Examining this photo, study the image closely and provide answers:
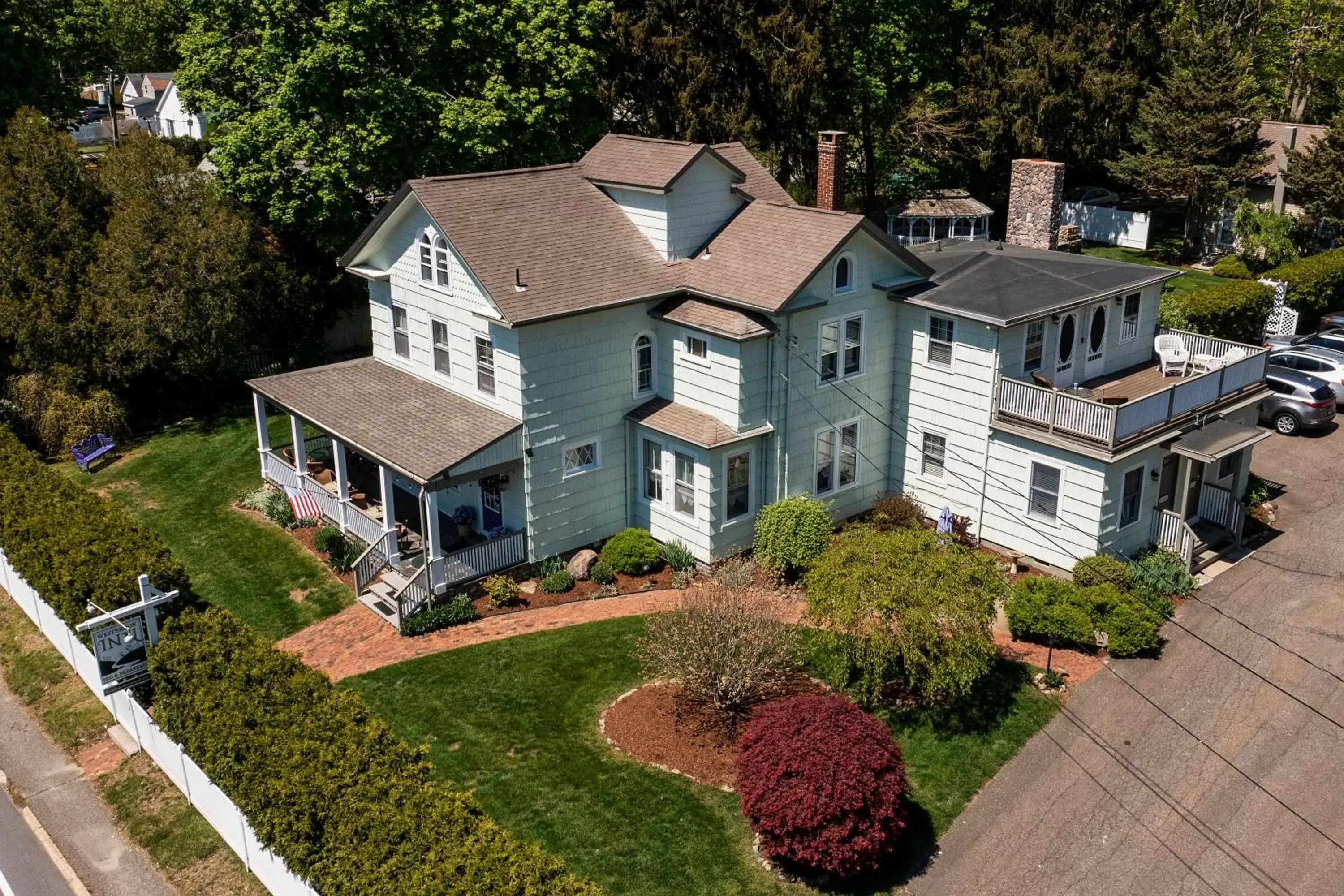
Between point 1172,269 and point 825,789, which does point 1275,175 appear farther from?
point 825,789

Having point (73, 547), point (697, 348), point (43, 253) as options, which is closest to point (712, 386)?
point (697, 348)

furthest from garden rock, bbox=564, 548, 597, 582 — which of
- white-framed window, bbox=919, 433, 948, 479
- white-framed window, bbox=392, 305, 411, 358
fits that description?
white-framed window, bbox=919, 433, 948, 479

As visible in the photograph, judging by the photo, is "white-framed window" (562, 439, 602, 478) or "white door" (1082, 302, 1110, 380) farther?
"white door" (1082, 302, 1110, 380)

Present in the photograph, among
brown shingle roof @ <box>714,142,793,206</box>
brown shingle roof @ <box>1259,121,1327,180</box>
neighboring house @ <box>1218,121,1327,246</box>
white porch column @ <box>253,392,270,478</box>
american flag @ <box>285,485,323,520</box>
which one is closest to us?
american flag @ <box>285,485,323,520</box>

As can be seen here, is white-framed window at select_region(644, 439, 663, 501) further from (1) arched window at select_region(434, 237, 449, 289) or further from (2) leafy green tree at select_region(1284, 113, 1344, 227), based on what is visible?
(2) leafy green tree at select_region(1284, 113, 1344, 227)

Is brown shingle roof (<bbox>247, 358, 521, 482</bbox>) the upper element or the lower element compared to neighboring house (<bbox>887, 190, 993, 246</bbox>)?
lower
